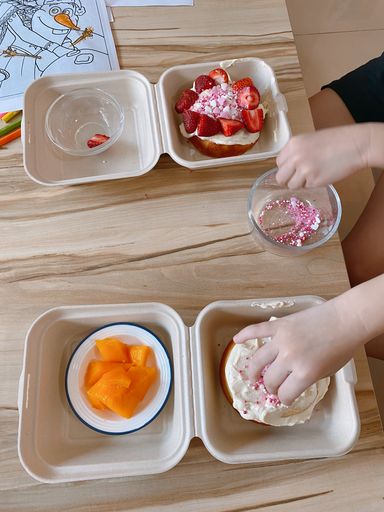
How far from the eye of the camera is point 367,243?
955 millimetres

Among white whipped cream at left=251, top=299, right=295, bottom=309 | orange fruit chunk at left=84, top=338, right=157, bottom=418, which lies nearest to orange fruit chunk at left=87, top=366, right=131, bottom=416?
orange fruit chunk at left=84, top=338, right=157, bottom=418

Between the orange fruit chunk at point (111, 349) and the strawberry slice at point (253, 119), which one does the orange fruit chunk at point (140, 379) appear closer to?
the orange fruit chunk at point (111, 349)

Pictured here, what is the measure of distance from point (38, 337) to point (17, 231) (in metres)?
0.19

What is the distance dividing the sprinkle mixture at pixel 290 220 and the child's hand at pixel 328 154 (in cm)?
9

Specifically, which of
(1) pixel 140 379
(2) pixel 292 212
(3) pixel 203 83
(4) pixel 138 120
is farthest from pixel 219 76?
(1) pixel 140 379

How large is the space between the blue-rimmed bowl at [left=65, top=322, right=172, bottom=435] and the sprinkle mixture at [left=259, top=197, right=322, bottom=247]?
0.85ft

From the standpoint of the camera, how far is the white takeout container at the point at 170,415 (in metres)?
0.62

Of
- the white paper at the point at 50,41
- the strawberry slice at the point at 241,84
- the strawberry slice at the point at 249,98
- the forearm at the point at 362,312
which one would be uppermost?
the white paper at the point at 50,41

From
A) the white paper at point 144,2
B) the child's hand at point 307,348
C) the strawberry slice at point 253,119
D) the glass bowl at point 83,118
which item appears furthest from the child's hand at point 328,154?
the white paper at point 144,2

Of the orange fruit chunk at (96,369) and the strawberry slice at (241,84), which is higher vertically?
the strawberry slice at (241,84)

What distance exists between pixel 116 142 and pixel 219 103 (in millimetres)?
195

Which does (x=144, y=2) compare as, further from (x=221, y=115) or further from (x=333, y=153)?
(x=333, y=153)

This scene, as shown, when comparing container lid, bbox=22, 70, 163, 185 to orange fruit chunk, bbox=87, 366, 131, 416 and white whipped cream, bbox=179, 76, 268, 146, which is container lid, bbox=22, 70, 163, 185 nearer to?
white whipped cream, bbox=179, 76, 268, 146

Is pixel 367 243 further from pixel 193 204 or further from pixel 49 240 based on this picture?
pixel 49 240
